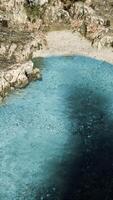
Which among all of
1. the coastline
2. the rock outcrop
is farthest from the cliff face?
the coastline

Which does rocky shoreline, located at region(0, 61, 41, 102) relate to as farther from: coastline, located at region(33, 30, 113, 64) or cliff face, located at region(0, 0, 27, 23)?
cliff face, located at region(0, 0, 27, 23)

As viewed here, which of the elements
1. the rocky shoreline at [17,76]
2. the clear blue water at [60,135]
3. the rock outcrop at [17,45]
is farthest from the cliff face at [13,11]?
the rocky shoreline at [17,76]

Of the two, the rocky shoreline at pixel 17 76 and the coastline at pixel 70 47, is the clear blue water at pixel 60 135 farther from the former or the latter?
the coastline at pixel 70 47

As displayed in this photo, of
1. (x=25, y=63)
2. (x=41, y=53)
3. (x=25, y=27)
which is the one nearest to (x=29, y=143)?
(x=25, y=63)

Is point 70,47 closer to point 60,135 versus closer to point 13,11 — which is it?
point 13,11

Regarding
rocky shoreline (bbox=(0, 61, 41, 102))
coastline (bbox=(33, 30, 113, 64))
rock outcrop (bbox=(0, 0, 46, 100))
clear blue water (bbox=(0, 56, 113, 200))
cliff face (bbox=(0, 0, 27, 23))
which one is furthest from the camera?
cliff face (bbox=(0, 0, 27, 23))

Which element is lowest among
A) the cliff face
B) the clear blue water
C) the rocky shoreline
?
the clear blue water

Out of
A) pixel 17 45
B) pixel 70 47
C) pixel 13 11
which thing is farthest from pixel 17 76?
pixel 13 11
